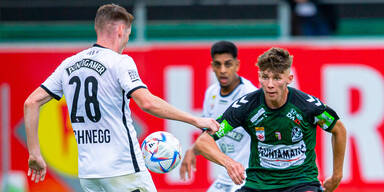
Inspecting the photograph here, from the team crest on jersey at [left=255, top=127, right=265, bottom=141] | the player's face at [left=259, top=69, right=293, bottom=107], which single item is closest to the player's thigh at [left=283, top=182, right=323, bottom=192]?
the team crest on jersey at [left=255, top=127, right=265, bottom=141]

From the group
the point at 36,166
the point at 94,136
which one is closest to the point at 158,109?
the point at 94,136

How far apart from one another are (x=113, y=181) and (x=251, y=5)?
6.83m

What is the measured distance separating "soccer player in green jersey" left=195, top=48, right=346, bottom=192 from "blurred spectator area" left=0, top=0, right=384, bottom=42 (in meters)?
5.91

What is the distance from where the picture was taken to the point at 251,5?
468 inches

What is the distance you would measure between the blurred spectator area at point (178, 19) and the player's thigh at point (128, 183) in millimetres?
6365

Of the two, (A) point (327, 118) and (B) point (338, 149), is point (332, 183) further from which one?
(A) point (327, 118)

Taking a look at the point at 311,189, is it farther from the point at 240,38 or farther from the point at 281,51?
the point at 240,38

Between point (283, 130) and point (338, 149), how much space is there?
0.53m

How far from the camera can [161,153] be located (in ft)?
19.9

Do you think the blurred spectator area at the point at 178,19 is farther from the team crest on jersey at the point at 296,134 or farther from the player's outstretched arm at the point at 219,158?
the team crest on jersey at the point at 296,134

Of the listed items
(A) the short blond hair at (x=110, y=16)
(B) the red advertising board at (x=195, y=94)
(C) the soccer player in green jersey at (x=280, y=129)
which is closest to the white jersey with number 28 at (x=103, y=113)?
(A) the short blond hair at (x=110, y=16)

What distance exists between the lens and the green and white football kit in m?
6.00

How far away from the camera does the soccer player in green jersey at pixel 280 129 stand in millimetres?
5965

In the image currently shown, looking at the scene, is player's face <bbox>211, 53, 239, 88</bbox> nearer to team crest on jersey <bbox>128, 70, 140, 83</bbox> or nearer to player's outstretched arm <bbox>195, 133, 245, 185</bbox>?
player's outstretched arm <bbox>195, 133, 245, 185</bbox>
